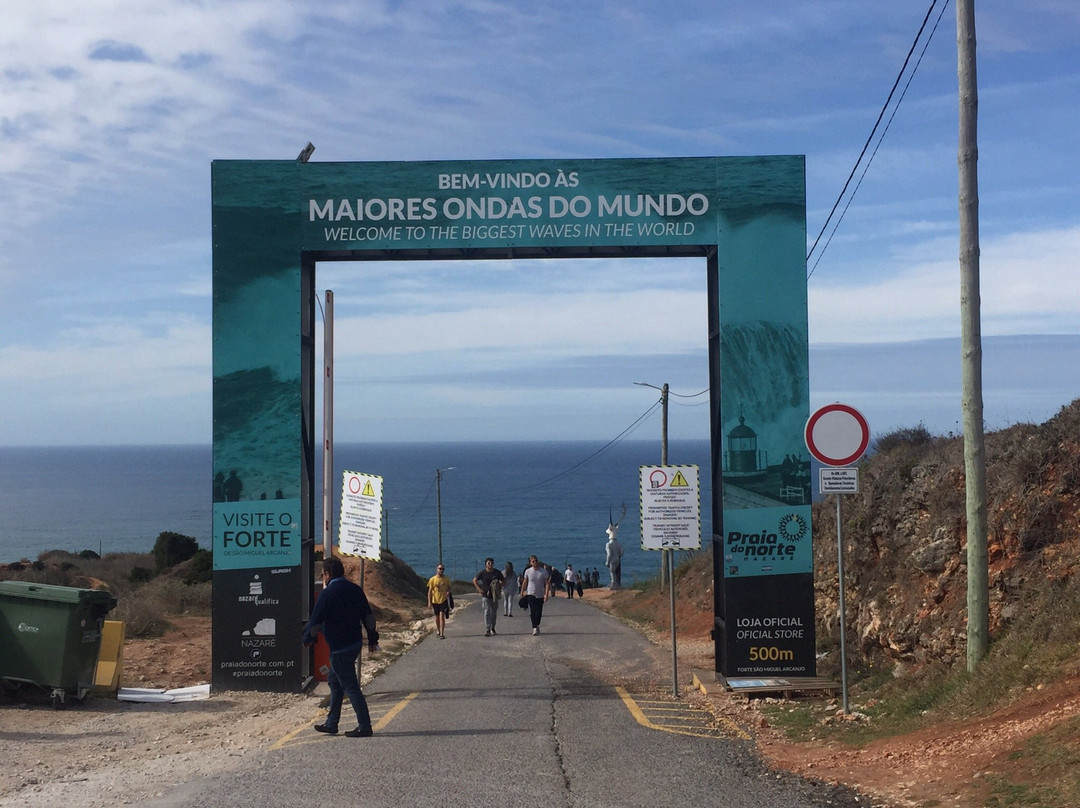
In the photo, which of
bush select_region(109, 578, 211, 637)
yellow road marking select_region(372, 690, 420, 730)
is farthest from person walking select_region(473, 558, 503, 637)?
yellow road marking select_region(372, 690, 420, 730)

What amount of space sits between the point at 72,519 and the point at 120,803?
144968 millimetres

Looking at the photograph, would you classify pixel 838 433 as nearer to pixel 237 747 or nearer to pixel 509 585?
pixel 237 747

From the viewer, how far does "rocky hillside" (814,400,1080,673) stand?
1120cm

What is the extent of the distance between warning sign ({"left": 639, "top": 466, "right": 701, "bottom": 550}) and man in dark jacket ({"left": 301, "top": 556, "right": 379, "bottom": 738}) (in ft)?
12.4

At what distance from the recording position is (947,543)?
12.9 meters

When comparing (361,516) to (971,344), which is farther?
(361,516)

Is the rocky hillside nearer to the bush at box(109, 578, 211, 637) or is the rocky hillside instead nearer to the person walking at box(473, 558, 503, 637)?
the person walking at box(473, 558, 503, 637)

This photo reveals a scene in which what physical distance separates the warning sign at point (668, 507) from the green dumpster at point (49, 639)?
21.5ft

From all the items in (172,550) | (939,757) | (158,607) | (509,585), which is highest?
(939,757)

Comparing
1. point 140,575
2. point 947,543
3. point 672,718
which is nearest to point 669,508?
point 672,718

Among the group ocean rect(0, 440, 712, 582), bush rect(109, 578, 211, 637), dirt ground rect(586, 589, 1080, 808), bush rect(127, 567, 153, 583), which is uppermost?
dirt ground rect(586, 589, 1080, 808)

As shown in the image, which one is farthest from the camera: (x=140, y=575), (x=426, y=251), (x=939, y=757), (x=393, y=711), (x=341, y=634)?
(x=140, y=575)

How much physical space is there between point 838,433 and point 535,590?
438 inches

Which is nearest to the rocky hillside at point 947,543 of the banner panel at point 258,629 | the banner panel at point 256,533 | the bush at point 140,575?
the banner panel at point 256,533
